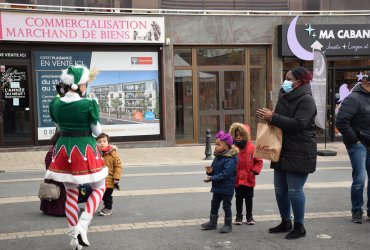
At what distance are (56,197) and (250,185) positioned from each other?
2.56 metres

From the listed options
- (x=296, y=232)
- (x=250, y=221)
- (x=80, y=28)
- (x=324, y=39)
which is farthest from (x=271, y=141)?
(x=324, y=39)

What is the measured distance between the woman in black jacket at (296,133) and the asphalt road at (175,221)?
1.73 feet

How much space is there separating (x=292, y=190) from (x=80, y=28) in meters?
10.8

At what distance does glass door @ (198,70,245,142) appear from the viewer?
629 inches

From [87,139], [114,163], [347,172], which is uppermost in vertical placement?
[87,139]

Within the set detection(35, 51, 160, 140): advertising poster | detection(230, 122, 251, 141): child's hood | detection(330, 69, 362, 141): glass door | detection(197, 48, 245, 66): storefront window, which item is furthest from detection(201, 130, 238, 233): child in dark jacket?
detection(330, 69, 362, 141): glass door

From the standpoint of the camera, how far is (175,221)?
20.6 ft

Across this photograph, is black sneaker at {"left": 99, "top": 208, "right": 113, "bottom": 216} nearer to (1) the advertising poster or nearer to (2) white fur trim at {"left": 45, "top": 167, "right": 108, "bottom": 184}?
(2) white fur trim at {"left": 45, "top": 167, "right": 108, "bottom": 184}

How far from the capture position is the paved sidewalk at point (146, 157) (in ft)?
39.5

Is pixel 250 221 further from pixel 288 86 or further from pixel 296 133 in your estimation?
pixel 288 86

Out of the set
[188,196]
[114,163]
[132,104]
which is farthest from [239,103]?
[114,163]

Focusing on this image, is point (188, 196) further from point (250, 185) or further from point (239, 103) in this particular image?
point (239, 103)

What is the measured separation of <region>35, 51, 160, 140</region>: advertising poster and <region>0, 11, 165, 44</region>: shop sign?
1.89 feet

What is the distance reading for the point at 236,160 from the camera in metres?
5.67
